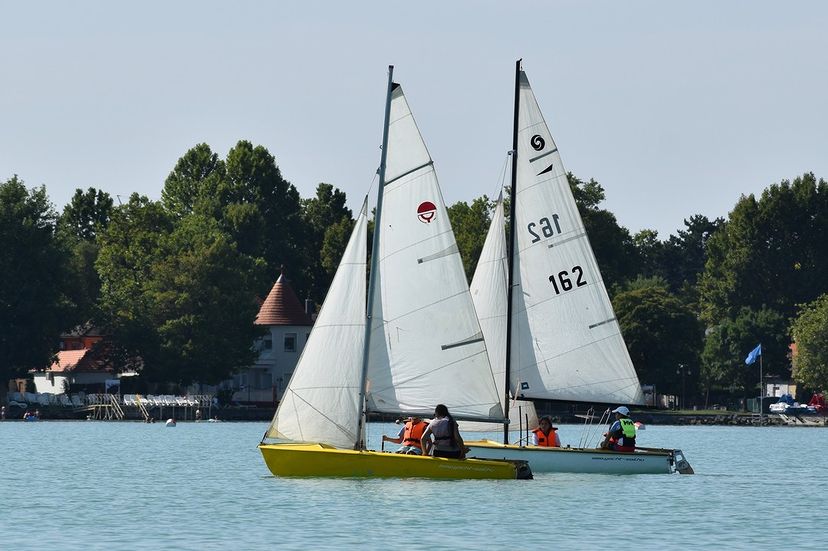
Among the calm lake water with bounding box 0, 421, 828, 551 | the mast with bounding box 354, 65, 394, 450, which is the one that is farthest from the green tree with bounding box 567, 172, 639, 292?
the mast with bounding box 354, 65, 394, 450

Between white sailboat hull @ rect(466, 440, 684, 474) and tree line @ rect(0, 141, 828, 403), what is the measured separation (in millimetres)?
75654

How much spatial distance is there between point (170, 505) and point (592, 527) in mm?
10646

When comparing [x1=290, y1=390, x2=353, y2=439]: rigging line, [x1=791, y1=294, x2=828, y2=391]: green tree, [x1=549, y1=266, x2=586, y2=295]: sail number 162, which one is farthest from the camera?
[x1=791, y1=294, x2=828, y2=391]: green tree

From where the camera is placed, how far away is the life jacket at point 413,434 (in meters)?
45.5

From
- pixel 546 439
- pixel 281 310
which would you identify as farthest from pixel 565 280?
pixel 281 310

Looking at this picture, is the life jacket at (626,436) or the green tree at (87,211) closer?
the life jacket at (626,436)

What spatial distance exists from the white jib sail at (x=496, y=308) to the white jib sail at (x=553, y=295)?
2.43ft

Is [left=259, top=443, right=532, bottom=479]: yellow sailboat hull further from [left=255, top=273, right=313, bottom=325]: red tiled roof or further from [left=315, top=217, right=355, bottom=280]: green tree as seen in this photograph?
[left=315, top=217, right=355, bottom=280]: green tree

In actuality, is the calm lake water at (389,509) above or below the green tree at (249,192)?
below

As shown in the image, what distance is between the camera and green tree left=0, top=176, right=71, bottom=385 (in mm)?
122562

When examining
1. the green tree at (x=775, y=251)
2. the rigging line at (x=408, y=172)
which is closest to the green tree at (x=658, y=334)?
the green tree at (x=775, y=251)

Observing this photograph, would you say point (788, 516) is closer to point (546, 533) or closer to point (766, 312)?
point (546, 533)

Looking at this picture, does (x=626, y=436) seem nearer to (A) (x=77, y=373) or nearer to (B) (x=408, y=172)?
(B) (x=408, y=172)

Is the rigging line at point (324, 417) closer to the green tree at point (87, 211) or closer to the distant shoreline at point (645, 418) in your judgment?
the distant shoreline at point (645, 418)
